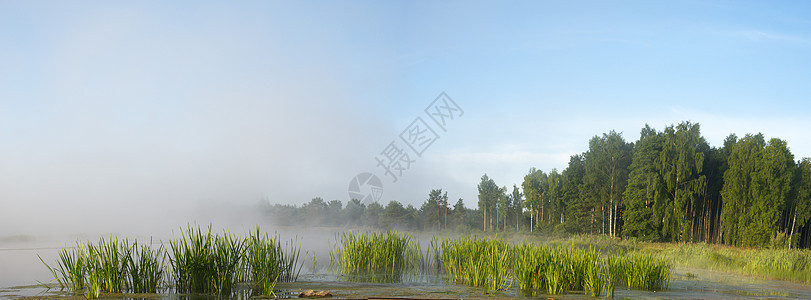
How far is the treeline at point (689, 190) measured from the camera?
121 ft

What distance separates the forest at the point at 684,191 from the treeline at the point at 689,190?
0.07 meters

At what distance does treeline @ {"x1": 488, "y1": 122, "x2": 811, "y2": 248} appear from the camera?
36844mm

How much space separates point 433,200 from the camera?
2734 inches

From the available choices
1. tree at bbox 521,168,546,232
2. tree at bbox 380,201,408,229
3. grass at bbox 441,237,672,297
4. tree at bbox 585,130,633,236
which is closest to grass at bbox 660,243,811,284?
grass at bbox 441,237,672,297

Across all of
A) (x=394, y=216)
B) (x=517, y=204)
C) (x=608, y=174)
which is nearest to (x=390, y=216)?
(x=394, y=216)

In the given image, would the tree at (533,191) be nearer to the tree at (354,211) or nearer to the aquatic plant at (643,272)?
the tree at (354,211)

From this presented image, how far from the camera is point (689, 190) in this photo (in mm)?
40125

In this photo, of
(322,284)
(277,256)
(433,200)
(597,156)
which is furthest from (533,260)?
(433,200)

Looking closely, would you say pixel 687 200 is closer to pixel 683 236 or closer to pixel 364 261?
pixel 683 236

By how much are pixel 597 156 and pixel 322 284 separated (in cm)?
3728

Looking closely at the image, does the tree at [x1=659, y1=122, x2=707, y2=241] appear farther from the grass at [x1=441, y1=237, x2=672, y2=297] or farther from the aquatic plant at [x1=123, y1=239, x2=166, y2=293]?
the aquatic plant at [x1=123, y1=239, x2=166, y2=293]

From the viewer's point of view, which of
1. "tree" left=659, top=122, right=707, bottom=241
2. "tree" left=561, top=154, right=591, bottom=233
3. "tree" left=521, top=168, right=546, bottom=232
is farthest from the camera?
"tree" left=521, top=168, right=546, bottom=232

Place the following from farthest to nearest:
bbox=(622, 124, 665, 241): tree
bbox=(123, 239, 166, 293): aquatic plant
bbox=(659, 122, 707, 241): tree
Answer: bbox=(622, 124, 665, 241): tree
bbox=(659, 122, 707, 241): tree
bbox=(123, 239, 166, 293): aquatic plant

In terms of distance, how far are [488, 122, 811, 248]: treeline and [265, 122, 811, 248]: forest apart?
0.22 feet
